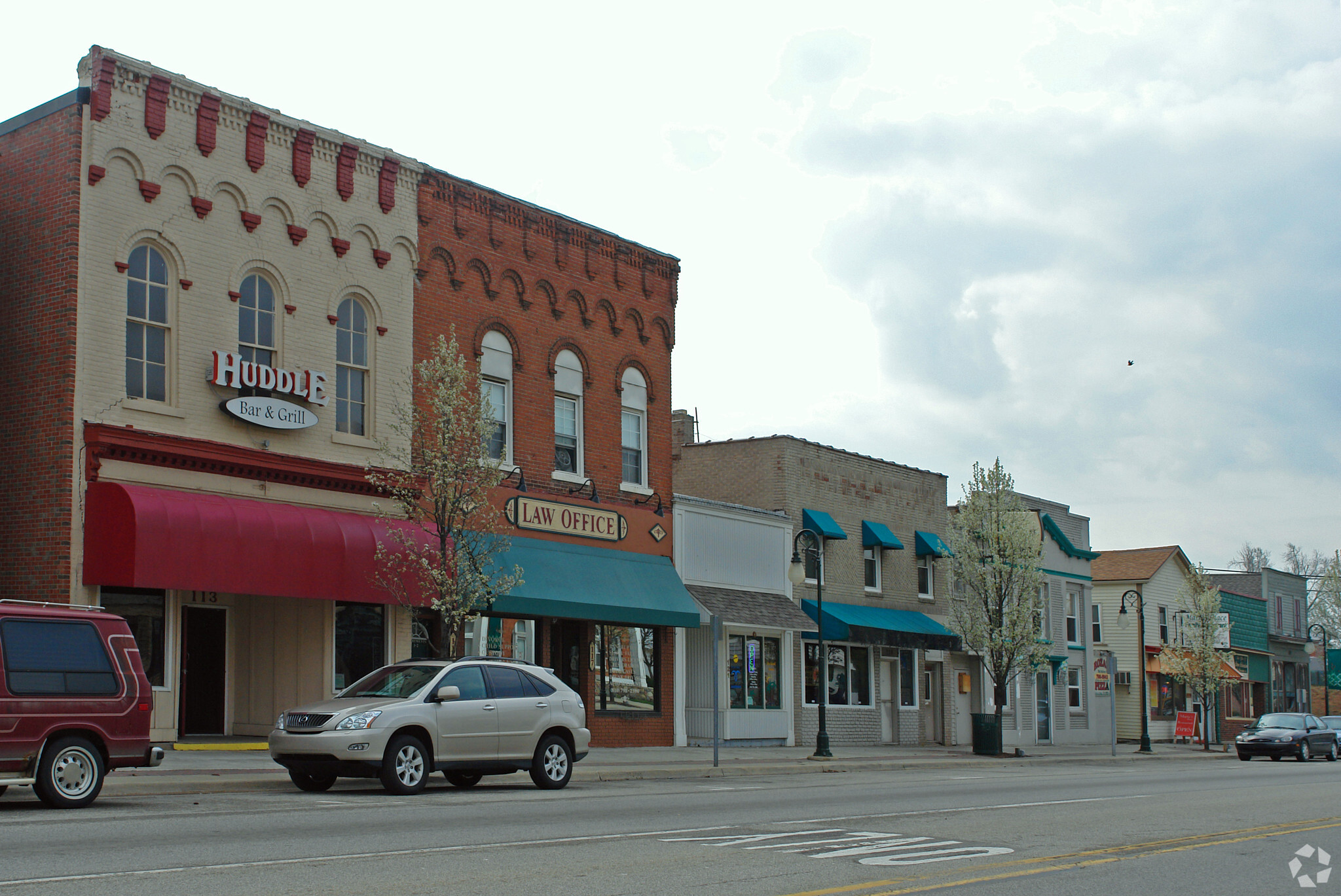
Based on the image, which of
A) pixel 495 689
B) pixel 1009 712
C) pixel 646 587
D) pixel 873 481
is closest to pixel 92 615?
pixel 495 689

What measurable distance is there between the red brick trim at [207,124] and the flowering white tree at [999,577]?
2216 centimetres

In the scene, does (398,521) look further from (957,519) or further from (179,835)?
(957,519)

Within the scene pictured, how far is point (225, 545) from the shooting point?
68.1 ft

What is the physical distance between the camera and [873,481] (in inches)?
1471

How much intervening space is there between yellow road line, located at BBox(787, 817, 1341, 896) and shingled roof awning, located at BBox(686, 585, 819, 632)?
1613 centimetres

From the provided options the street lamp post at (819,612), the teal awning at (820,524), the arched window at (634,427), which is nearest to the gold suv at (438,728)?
the street lamp post at (819,612)

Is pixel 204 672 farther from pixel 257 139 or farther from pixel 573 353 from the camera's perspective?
pixel 573 353

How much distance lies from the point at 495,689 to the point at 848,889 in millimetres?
9124

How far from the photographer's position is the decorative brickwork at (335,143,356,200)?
965 inches

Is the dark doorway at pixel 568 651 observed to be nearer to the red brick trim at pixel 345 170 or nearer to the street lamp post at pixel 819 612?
the street lamp post at pixel 819 612

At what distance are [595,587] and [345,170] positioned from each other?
367 inches

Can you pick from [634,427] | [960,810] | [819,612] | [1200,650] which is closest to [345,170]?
[634,427]

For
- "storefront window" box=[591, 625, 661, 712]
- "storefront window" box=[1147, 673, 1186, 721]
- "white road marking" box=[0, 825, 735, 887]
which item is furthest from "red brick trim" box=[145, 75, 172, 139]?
"storefront window" box=[1147, 673, 1186, 721]

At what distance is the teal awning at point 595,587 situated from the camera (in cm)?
2566
